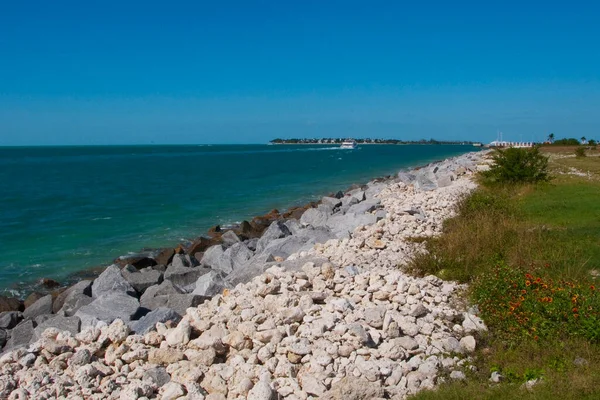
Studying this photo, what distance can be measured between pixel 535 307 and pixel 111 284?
7.83m

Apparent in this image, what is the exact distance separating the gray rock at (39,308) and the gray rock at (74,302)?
13.4 inches

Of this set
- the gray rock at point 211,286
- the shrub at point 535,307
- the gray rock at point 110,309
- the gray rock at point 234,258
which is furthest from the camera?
the gray rock at point 234,258

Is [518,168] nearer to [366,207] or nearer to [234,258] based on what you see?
[366,207]

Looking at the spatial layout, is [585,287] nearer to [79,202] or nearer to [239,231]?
[239,231]

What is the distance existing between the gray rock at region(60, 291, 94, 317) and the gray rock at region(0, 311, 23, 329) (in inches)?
30.3

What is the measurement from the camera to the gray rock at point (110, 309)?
310 inches

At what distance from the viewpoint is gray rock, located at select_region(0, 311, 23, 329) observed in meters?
9.35

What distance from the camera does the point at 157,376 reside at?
5496 millimetres

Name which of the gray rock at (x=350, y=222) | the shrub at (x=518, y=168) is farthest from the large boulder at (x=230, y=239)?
the shrub at (x=518, y=168)

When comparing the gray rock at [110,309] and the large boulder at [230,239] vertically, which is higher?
the gray rock at [110,309]

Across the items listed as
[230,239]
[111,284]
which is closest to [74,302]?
[111,284]

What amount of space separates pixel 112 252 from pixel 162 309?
31.6 feet

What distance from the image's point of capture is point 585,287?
268 inches

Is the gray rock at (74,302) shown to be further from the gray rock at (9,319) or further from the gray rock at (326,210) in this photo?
the gray rock at (326,210)
